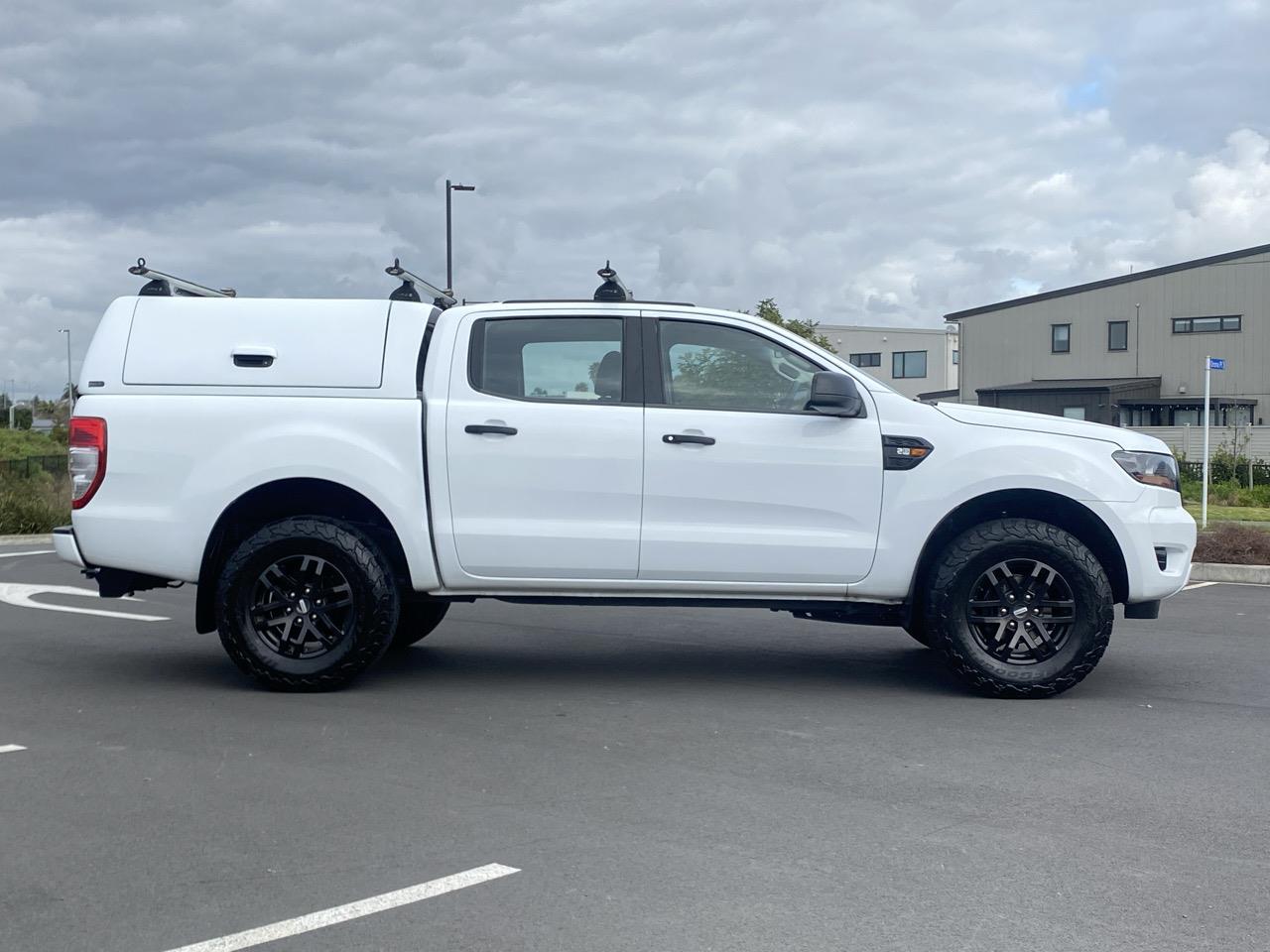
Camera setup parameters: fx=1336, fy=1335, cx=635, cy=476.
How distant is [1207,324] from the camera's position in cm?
4475

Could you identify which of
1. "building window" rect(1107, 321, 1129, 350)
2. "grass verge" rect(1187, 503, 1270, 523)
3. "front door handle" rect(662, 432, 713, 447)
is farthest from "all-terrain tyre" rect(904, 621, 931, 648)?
"building window" rect(1107, 321, 1129, 350)

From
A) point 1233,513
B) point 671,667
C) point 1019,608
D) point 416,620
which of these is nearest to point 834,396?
point 1019,608

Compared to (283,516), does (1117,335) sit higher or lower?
higher

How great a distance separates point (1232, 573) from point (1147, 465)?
699 cm

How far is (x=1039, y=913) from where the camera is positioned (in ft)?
12.4

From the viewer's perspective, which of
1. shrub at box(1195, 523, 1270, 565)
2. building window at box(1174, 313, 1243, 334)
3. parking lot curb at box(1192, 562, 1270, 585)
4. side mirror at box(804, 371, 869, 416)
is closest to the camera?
side mirror at box(804, 371, 869, 416)

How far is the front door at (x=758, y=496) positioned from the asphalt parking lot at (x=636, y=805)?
700 mm

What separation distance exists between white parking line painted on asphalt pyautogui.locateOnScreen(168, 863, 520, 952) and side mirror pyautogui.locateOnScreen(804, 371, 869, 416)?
3259 millimetres

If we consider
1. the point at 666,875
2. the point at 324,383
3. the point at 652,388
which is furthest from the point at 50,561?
the point at 666,875

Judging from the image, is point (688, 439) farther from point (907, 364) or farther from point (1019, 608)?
point (907, 364)

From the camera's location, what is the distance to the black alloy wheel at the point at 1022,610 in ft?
22.3

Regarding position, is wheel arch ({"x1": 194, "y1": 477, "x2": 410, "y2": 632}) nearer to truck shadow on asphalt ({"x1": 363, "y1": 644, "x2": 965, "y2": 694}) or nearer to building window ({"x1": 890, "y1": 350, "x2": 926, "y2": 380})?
truck shadow on asphalt ({"x1": 363, "y1": 644, "x2": 965, "y2": 694})

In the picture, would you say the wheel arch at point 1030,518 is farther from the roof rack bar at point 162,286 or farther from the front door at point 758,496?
the roof rack bar at point 162,286

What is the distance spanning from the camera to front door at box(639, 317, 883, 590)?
6777 mm
